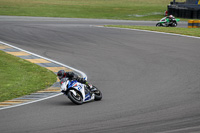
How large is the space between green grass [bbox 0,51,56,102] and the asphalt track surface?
1.39 metres

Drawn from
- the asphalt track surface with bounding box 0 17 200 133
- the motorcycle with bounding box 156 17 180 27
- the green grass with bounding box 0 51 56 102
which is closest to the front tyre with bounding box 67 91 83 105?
the asphalt track surface with bounding box 0 17 200 133

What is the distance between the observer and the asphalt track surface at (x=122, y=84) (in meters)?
7.32

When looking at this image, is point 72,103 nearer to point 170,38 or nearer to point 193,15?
point 170,38

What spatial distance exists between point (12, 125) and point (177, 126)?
319 centimetres

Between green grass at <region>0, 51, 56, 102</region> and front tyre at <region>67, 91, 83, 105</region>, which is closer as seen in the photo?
front tyre at <region>67, 91, 83, 105</region>

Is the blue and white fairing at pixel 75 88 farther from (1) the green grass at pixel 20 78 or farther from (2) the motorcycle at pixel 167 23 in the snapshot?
(2) the motorcycle at pixel 167 23

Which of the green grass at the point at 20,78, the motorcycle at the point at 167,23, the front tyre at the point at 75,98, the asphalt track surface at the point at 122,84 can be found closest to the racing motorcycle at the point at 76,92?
the front tyre at the point at 75,98

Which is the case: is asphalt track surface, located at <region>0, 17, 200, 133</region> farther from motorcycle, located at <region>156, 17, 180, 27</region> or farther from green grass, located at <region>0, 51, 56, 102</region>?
motorcycle, located at <region>156, 17, 180, 27</region>

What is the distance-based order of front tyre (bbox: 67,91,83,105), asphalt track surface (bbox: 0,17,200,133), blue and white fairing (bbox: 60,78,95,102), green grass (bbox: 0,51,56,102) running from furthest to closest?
green grass (bbox: 0,51,56,102), blue and white fairing (bbox: 60,78,95,102), front tyre (bbox: 67,91,83,105), asphalt track surface (bbox: 0,17,200,133)

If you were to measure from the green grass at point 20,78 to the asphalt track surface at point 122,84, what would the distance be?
1.39 meters

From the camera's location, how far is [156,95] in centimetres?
1007

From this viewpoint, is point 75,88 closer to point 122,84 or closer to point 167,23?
point 122,84

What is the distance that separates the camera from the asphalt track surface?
24.0ft

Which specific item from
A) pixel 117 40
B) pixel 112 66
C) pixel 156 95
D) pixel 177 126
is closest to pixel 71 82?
pixel 156 95
